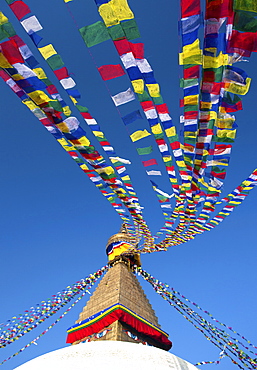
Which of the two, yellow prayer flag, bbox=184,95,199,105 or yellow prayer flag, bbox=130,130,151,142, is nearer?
yellow prayer flag, bbox=184,95,199,105

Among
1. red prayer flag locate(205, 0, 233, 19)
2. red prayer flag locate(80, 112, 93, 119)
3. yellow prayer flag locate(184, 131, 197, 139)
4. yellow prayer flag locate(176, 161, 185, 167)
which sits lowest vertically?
red prayer flag locate(205, 0, 233, 19)

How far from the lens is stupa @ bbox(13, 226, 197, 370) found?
571 centimetres

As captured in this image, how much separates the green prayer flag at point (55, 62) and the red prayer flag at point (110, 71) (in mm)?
629

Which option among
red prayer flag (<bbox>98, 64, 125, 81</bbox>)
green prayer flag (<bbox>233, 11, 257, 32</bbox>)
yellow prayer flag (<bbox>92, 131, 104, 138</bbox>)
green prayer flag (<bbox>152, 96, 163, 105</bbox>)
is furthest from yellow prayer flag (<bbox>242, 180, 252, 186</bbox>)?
red prayer flag (<bbox>98, 64, 125, 81</bbox>)

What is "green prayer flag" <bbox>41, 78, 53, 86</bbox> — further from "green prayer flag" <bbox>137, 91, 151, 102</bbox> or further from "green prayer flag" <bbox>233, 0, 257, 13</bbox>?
"green prayer flag" <bbox>233, 0, 257, 13</bbox>

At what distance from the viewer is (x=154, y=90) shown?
4.51 meters

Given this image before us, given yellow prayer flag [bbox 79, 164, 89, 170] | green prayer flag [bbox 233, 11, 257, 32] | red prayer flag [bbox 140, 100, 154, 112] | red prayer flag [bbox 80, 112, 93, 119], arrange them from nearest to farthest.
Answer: green prayer flag [bbox 233, 11, 257, 32] → red prayer flag [bbox 140, 100, 154, 112] → red prayer flag [bbox 80, 112, 93, 119] → yellow prayer flag [bbox 79, 164, 89, 170]

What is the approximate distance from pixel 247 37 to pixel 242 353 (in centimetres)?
1089

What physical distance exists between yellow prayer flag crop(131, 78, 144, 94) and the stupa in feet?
16.9

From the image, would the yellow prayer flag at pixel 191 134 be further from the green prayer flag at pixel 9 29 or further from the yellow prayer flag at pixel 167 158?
the green prayer flag at pixel 9 29

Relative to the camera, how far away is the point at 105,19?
3506mm

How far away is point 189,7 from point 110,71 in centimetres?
136

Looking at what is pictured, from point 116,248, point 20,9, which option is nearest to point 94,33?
point 20,9

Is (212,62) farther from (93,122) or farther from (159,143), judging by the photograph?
(93,122)
